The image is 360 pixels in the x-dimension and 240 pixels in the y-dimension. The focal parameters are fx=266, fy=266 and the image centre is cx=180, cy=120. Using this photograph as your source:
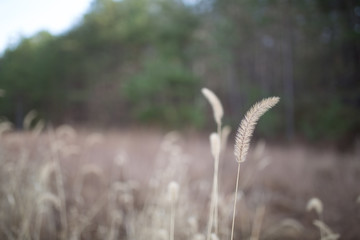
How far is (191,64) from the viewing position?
1427 cm

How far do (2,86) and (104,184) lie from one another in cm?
1675

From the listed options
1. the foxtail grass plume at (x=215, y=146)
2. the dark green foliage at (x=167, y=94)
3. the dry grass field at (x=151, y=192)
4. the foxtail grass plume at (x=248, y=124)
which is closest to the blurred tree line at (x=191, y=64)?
the dark green foliage at (x=167, y=94)

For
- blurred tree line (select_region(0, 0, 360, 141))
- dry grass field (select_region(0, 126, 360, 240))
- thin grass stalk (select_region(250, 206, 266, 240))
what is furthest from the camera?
blurred tree line (select_region(0, 0, 360, 141))

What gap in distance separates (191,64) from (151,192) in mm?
11731

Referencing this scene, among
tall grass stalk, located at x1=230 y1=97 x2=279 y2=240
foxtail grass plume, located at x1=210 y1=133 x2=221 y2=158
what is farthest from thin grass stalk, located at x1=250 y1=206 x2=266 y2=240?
tall grass stalk, located at x1=230 y1=97 x2=279 y2=240

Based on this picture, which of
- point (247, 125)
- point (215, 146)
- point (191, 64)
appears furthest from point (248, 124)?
point (191, 64)

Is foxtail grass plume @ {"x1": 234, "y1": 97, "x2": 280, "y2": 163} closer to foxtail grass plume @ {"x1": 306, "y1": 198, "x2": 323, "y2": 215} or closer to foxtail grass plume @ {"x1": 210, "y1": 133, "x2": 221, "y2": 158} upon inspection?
foxtail grass plume @ {"x1": 210, "y1": 133, "x2": 221, "y2": 158}

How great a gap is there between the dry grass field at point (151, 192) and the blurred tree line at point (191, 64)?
123 inches

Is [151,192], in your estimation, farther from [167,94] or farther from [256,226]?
[167,94]

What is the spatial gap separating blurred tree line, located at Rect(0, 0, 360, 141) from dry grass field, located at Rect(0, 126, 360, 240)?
3131 millimetres

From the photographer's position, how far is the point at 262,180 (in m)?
5.18

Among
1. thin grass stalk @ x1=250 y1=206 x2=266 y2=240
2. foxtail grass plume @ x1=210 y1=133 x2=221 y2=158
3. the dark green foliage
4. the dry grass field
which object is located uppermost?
the dark green foliage

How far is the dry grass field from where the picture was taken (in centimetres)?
215

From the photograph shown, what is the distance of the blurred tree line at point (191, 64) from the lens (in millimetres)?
9289
